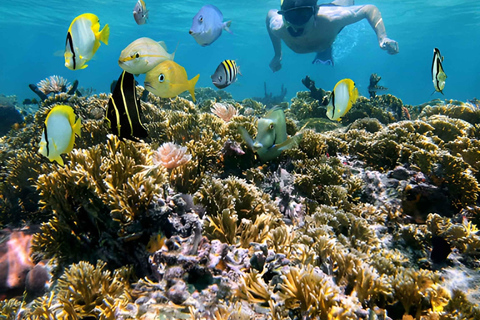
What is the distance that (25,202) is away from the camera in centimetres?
418

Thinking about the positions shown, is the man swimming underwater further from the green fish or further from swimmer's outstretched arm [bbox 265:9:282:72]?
the green fish

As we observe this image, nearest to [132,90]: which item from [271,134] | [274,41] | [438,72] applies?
[271,134]

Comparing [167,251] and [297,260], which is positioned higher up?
[167,251]

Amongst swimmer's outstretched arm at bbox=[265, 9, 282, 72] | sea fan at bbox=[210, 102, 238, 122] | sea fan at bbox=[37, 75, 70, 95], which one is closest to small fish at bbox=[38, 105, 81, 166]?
sea fan at bbox=[210, 102, 238, 122]

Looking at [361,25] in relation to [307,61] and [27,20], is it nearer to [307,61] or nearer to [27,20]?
[307,61]

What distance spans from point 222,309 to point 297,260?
2.78ft

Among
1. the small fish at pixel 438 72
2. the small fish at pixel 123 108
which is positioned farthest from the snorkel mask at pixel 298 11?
the small fish at pixel 123 108

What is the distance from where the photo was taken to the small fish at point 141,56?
230 cm

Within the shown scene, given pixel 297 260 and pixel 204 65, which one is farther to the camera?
pixel 204 65

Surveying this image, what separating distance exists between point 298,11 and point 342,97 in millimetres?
10456

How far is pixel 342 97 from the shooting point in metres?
3.47

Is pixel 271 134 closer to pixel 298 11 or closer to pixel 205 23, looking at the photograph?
pixel 205 23

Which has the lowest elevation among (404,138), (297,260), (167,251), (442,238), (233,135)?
(442,238)

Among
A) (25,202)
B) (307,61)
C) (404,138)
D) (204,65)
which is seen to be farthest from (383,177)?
(204,65)
